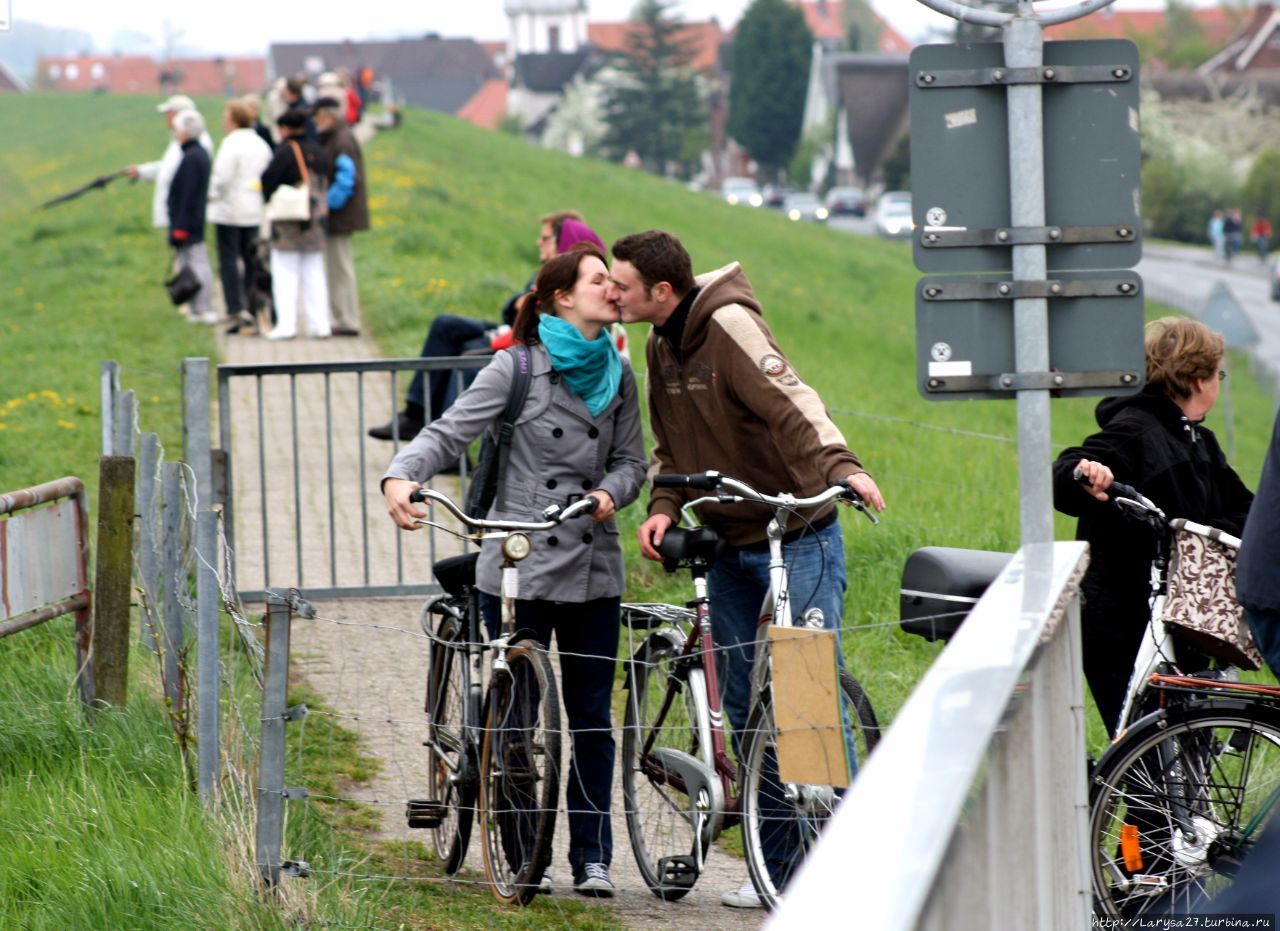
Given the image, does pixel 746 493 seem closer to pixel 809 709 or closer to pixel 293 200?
pixel 809 709

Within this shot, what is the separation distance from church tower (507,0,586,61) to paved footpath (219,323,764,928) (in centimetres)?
16382

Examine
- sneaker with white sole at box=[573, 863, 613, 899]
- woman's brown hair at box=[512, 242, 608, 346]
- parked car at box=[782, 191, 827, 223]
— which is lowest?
sneaker with white sole at box=[573, 863, 613, 899]

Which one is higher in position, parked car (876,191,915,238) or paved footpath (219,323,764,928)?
parked car (876,191,915,238)

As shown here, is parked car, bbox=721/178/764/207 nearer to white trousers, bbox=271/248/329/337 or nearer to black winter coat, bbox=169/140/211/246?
black winter coat, bbox=169/140/211/246

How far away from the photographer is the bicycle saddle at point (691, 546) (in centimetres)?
512

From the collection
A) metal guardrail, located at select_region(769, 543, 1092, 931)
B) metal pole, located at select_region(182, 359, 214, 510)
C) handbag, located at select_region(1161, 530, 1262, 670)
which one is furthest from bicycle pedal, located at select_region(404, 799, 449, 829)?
metal guardrail, located at select_region(769, 543, 1092, 931)

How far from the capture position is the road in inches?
1726

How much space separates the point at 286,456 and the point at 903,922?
432 inches

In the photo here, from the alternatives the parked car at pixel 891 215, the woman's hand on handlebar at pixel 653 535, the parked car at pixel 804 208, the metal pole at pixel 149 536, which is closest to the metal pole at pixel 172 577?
the metal pole at pixel 149 536

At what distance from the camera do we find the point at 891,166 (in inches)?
3760

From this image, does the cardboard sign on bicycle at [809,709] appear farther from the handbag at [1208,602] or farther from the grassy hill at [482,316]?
the handbag at [1208,602]

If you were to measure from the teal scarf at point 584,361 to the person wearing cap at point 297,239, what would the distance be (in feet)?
35.3

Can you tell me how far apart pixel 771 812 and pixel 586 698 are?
0.68 meters

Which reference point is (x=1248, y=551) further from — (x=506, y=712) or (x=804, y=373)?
(x=804, y=373)
